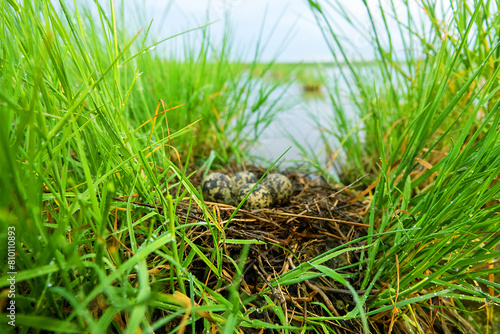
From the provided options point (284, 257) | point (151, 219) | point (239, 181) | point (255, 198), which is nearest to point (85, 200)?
point (151, 219)

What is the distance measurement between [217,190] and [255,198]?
265mm

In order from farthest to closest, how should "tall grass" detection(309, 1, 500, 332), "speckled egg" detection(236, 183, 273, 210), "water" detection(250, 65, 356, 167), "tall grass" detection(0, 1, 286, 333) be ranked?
"water" detection(250, 65, 356, 167), "speckled egg" detection(236, 183, 273, 210), "tall grass" detection(309, 1, 500, 332), "tall grass" detection(0, 1, 286, 333)

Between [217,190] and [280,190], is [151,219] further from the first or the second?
[280,190]

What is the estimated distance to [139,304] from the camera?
57 centimetres

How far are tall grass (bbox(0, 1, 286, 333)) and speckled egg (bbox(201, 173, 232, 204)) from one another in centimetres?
35

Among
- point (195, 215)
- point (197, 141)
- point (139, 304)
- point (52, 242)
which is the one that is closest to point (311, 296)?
point (195, 215)

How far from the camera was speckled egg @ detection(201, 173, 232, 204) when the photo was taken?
1.95 metres

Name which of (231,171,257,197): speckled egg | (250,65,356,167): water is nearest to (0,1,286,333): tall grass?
(231,171,257,197): speckled egg

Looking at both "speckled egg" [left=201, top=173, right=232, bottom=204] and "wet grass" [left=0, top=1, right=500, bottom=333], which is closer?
"wet grass" [left=0, top=1, right=500, bottom=333]

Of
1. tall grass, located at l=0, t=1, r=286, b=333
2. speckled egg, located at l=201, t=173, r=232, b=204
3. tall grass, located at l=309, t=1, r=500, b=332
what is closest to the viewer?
tall grass, located at l=0, t=1, r=286, b=333

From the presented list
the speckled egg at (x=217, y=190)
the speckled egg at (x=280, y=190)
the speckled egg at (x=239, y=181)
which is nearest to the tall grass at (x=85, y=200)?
the speckled egg at (x=217, y=190)

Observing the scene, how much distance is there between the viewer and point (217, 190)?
1.95 metres

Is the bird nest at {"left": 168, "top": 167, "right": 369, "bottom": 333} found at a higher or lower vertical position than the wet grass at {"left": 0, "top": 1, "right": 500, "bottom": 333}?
lower

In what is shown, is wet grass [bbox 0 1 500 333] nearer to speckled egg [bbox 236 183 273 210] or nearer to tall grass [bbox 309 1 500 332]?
tall grass [bbox 309 1 500 332]
